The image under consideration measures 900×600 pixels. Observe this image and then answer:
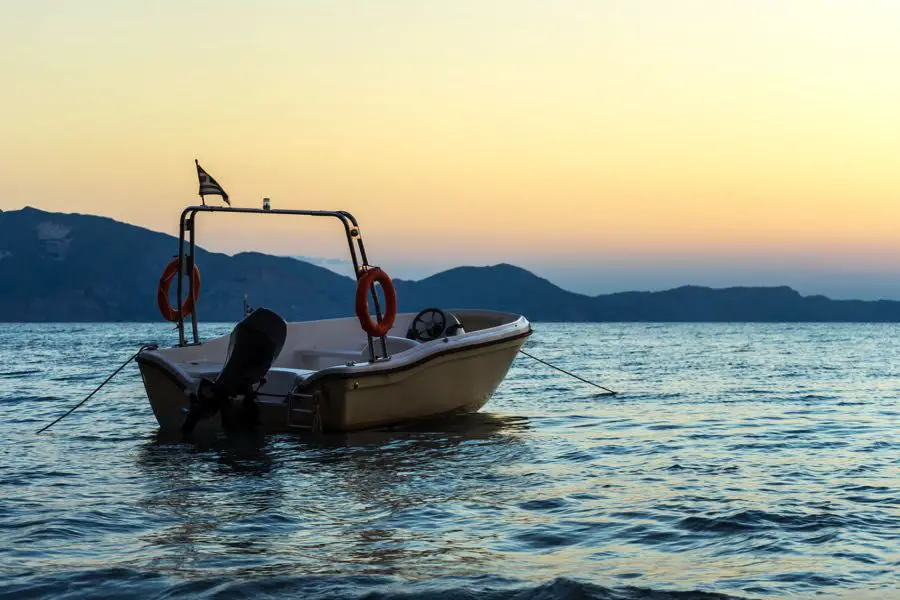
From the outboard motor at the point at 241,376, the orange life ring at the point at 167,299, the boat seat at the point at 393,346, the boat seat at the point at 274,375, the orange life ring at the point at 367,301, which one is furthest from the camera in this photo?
the boat seat at the point at 393,346

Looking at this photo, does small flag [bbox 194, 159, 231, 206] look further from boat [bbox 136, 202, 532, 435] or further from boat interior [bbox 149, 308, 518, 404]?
boat interior [bbox 149, 308, 518, 404]

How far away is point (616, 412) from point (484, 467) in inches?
284

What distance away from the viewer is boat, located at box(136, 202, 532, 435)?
11867 mm

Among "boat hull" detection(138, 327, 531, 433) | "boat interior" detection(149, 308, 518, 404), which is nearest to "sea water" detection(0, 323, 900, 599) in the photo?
"boat hull" detection(138, 327, 531, 433)

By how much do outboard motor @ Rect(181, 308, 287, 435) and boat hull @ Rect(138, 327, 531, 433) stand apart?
268 millimetres

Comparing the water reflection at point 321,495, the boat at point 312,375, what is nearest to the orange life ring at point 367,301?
the boat at point 312,375

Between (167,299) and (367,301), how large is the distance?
13.9ft

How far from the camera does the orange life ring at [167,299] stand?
13875 mm

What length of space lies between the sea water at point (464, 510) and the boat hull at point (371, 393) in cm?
29

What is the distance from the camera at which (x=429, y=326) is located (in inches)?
626

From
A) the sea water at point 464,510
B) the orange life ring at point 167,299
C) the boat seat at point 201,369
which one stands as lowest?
the sea water at point 464,510

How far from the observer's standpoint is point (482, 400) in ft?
48.9

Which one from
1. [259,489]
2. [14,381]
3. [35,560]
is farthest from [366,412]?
[14,381]

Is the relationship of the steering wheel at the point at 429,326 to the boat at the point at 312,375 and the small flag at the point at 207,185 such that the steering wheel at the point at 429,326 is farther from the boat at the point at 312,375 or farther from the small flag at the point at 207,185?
the small flag at the point at 207,185
